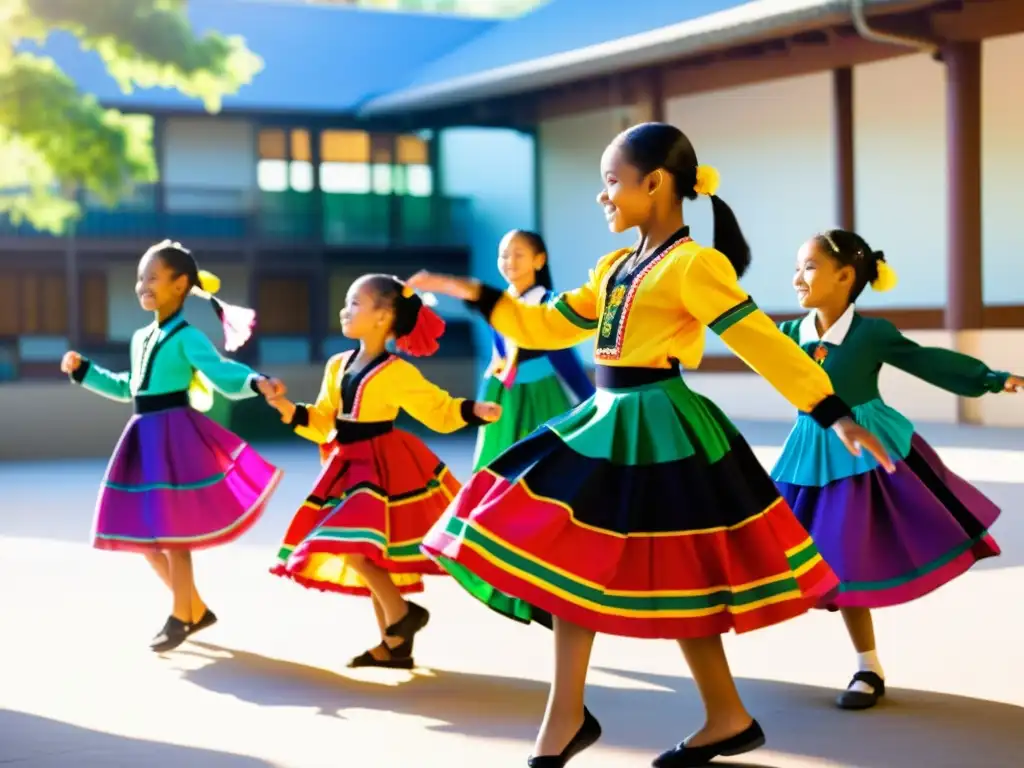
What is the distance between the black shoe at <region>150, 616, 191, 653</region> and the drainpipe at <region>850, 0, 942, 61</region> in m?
10.7

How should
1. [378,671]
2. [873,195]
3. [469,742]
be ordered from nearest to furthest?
[469,742] < [378,671] < [873,195]

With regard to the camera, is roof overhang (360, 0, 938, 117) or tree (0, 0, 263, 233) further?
roof overhang (360, 0, 938, 117)

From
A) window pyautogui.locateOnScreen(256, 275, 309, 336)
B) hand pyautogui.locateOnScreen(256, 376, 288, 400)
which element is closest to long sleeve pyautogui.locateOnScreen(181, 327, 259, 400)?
hand pyautogui.locateOnScreen(256, 376, 288, 400)

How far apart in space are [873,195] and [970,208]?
10.4 ft

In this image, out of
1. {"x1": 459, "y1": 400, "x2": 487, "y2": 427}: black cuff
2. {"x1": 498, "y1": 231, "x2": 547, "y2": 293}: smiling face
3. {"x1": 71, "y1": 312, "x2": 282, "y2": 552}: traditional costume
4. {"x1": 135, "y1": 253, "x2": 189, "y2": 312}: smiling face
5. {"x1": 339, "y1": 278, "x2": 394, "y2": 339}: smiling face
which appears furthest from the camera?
{"x1": 498, "y1": 231, "x2": 547, "y2": 293}: smiling face

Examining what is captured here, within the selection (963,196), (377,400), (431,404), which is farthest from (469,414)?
(963,196)

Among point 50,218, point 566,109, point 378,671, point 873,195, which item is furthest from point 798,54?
point 378,671

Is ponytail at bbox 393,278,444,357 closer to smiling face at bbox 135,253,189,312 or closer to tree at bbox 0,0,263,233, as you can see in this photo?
smiling face at bbox 135,253,189,312

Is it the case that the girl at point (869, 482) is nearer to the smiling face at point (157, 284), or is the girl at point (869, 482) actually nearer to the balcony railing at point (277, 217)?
the smiling face at point (157, 284)

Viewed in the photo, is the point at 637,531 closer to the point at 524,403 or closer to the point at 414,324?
the point at 414,324

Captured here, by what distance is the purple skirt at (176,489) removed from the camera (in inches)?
216

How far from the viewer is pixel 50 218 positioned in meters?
16.5

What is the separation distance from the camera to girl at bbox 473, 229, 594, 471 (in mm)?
6242

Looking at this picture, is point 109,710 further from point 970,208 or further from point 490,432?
point 970,208
